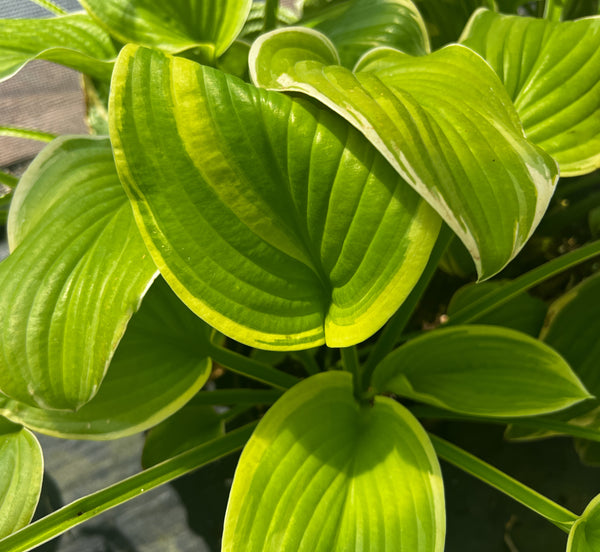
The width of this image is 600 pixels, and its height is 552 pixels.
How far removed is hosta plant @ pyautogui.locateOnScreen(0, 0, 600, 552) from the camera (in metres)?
0.31

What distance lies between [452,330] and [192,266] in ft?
1.01

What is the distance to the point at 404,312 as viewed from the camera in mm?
535

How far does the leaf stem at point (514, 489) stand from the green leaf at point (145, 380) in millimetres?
254

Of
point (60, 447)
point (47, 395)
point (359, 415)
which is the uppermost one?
point (47, 395)

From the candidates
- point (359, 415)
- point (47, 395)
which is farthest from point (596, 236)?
point (47, 395)

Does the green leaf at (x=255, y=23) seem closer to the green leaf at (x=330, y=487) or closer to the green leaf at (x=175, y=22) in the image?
the green leaf at (x=175, y=22)

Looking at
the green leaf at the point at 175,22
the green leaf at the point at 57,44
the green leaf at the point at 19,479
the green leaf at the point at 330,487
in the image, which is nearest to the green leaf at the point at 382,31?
the green leaf at the point at 175,22

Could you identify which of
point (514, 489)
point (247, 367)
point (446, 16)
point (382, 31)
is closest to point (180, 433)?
point (247, 367)

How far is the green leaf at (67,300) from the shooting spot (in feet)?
1.13

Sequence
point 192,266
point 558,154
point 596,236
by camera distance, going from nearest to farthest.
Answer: point 192,266
point 558,154
point 596,236

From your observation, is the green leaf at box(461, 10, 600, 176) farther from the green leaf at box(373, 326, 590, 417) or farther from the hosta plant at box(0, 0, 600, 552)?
the green leaf at box(373, 326, 590, 417)

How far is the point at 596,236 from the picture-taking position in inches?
29.5

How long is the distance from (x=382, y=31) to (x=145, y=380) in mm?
430

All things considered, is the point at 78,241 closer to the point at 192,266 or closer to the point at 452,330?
the point at 192,266
